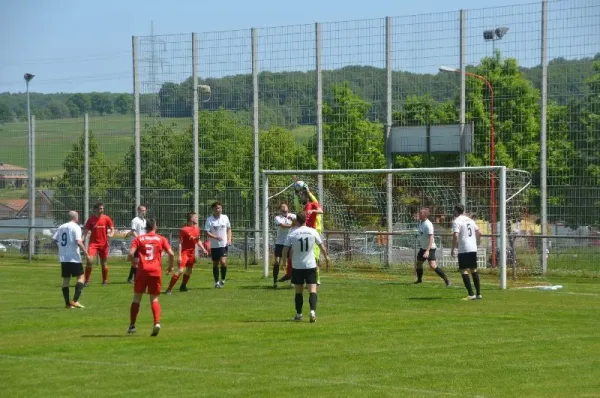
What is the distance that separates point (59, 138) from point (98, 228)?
17.3 metres

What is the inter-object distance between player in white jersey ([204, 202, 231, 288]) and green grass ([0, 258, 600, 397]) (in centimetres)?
131

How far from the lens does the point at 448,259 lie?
3116cm

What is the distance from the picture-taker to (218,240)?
27.9m

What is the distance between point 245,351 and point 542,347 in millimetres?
4497

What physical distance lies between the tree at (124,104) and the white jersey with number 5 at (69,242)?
20292mm

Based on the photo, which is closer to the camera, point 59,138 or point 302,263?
point 302,263

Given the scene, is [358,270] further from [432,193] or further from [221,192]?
[221,192]

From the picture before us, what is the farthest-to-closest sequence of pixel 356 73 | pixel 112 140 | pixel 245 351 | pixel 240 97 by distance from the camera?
pixel 112 140 → pixel 240 97 → pixel 356 73 → pixel 245 351

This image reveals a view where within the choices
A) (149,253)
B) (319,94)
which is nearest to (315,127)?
(319,94)

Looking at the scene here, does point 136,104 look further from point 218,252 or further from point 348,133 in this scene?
point 218,252

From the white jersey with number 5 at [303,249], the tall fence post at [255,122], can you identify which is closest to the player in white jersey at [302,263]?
the white jersey with number 5 at [303,249]

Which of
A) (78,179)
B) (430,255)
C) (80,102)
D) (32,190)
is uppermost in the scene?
(80,102)

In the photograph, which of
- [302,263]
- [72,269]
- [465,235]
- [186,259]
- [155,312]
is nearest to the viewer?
[155,312]

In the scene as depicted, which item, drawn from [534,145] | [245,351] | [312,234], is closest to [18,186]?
[534,145]
